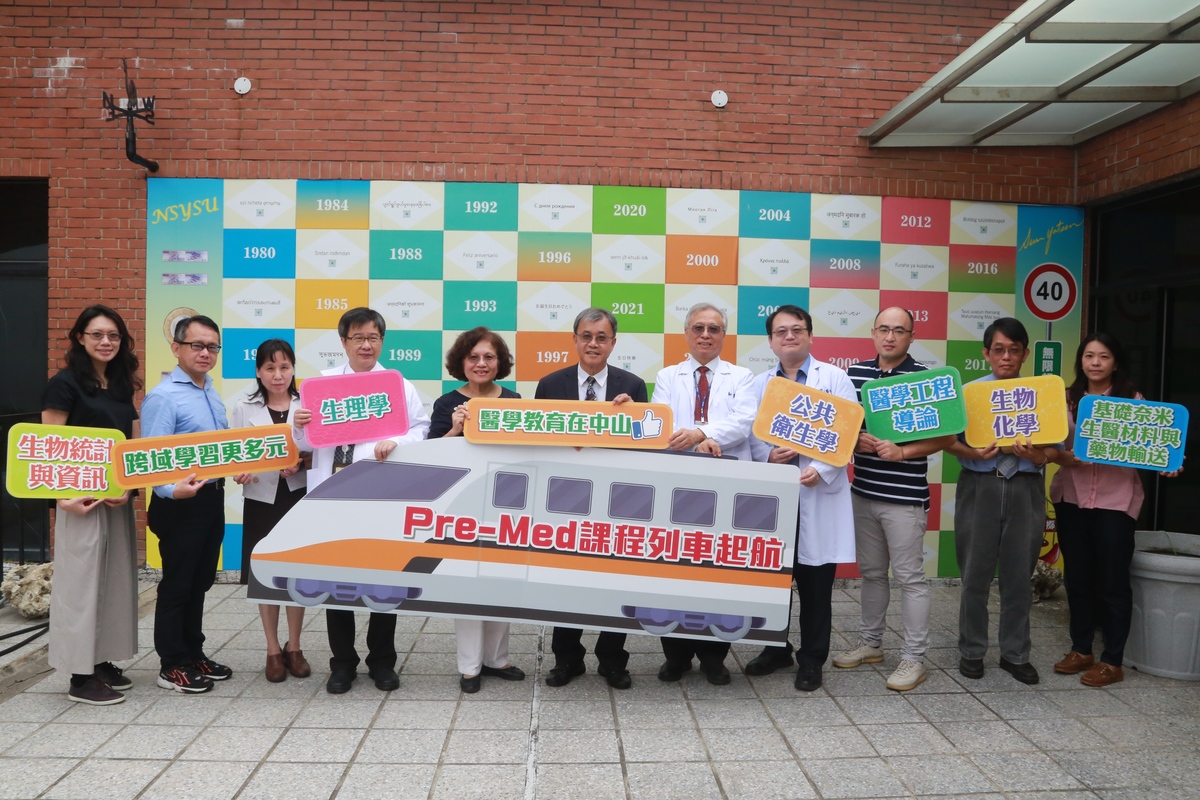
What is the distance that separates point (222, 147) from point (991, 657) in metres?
6.00

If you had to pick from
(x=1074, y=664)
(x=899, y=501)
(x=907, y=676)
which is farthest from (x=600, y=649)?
(x=1074, y=664)

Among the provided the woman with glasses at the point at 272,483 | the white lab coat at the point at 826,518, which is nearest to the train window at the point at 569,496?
the white lab coat at the point at 826,518

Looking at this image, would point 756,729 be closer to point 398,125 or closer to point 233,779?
point 233,779

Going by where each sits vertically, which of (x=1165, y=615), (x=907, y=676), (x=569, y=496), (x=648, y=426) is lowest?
(x=907, y=676)

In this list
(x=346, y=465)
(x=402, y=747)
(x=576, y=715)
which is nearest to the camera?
(x=402, y=747)

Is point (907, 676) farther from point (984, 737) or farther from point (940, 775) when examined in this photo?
point (940, 775)

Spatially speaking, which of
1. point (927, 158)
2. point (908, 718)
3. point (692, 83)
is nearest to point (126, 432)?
point (908, 718)

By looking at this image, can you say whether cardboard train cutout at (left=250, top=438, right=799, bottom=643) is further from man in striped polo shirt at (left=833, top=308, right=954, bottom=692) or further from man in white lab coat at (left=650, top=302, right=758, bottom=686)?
man in striped polo shirt at (left=833, top=308, right=954, bottom=692)

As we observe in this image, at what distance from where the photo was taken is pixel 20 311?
5945 millimetres

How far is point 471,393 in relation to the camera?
3.77m

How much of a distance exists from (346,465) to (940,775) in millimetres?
2823

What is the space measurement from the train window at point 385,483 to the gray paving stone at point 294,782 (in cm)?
110

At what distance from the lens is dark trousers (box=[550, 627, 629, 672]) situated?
3818 mm

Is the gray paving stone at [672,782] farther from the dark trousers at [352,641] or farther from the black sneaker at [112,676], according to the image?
the black sneaker at [112,676]
